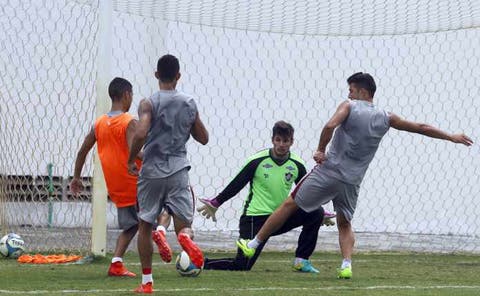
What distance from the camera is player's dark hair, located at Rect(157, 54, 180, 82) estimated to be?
806 centimetres

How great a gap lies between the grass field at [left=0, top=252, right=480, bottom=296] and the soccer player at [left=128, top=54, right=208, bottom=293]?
46 cm

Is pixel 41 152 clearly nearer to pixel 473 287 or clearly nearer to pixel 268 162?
pixel 268 162

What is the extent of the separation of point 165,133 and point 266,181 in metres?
2.86

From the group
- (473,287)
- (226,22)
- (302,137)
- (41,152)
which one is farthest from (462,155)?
(473,287)

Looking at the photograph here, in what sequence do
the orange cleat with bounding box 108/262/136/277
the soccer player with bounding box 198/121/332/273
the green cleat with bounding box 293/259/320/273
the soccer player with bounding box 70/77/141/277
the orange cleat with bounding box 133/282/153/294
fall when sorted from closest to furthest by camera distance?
the orange cleat with bounding box 133/282/153/294 → the orange cleat with bounding box 108/262/136/277 → the soccer player with bounding box 70/77/141/277 → the green cleat with bounding box 293/259/320/273 → the soccer player with bounding box 198/121/332/273

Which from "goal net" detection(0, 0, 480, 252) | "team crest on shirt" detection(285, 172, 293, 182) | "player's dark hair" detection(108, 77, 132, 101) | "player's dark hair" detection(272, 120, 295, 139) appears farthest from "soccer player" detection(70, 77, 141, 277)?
"goal net" detection(0, 0, 480, 252)

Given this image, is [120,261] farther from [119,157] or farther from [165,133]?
[165,133]

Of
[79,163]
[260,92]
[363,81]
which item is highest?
[363,81]

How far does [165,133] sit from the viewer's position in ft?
26.7

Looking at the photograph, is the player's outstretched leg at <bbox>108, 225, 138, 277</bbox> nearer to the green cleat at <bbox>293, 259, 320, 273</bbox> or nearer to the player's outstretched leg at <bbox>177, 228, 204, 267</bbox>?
the player's outstretched leg at <bbox>177, 228, 204, 267</bbox>

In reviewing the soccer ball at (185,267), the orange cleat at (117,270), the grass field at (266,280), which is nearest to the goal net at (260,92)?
the grass field at (266,280)

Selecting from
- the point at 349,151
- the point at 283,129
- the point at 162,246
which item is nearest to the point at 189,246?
the point at 162,246

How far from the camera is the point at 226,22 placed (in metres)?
12.8

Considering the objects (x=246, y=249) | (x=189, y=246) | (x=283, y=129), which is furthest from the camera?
(x=283, y=129)
